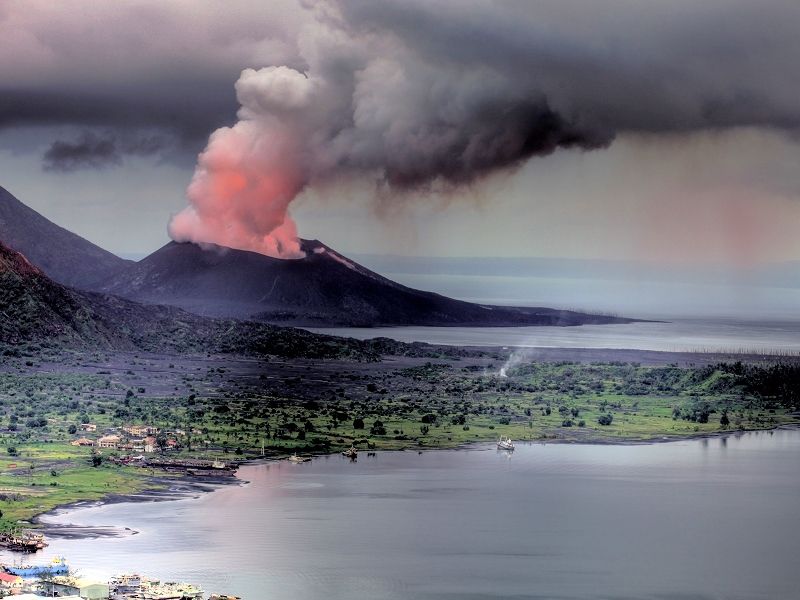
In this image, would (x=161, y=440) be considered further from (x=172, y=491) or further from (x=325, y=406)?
(x=325, y=406)

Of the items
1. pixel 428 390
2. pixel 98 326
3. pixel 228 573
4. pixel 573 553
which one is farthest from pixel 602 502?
pixel 98 326

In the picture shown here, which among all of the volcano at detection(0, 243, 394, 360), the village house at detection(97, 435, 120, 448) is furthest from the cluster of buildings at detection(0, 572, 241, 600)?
the volcano at detection(0, 243, 394, 360)

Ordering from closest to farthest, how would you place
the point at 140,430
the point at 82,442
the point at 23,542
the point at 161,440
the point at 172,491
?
the point at 23,542, the point at 172,491, the point at 82,442, the point at 161,440, the point at 140,430

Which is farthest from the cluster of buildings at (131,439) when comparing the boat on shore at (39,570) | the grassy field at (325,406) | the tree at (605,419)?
the boat on shore at (39,570)

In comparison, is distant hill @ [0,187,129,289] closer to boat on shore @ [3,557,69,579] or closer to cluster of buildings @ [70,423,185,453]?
cluster of buildings @ [70,423,185,453]

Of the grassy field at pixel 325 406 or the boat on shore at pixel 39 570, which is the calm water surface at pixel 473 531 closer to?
the boat on shore at pixel 39 570

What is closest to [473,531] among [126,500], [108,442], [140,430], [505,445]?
[126,500]

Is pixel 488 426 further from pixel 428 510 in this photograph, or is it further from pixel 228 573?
Answer: pixel 228 573
